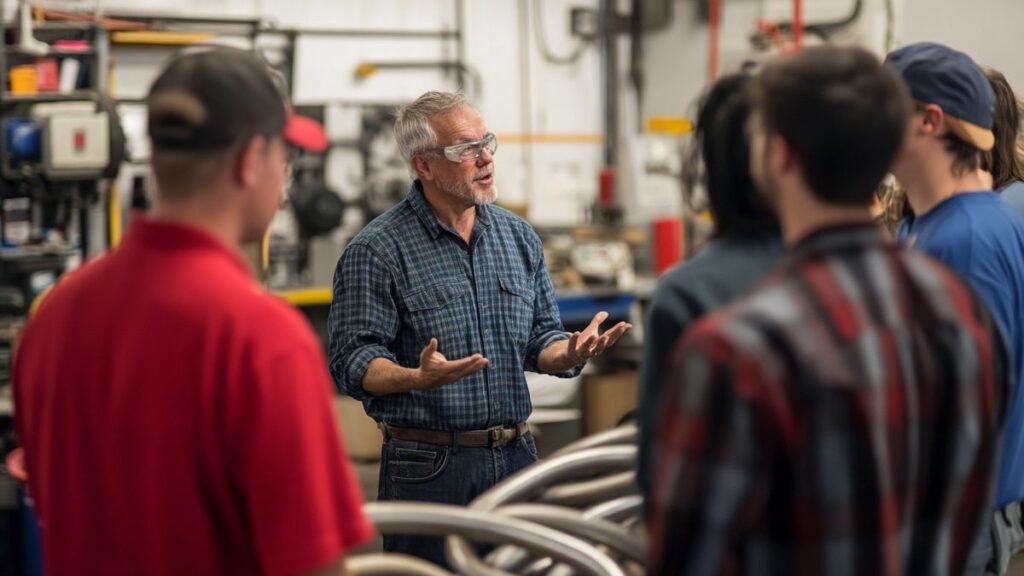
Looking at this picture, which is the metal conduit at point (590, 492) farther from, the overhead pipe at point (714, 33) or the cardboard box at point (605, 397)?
the overhead pipe at point (714, 33)

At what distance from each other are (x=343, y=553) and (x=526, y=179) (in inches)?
268

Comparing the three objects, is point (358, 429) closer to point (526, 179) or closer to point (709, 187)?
point (526, 179)

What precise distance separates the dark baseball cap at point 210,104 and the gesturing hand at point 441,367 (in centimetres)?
98

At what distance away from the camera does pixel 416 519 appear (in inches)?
69.2

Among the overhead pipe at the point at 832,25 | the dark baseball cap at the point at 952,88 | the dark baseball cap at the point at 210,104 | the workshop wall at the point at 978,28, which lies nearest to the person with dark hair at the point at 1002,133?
the dark baseball cap at the point at 952,88

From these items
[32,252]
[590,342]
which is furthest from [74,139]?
[590,342]

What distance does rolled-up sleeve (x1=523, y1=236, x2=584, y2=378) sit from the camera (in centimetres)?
290

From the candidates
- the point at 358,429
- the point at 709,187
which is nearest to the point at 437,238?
the point at 709,187

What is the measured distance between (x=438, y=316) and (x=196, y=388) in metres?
1.42

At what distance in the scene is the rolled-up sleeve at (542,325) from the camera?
2.90 m

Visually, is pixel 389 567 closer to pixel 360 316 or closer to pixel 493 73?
pixel 360 316

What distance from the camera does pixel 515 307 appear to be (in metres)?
2.85

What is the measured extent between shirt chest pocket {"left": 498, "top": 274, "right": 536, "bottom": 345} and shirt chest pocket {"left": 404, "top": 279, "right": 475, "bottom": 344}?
0.31ft

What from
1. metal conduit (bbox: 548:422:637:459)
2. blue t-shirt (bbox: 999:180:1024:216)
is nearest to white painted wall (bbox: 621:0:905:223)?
blue t-shirt (bbox: 999:180:1024:216)
